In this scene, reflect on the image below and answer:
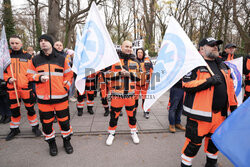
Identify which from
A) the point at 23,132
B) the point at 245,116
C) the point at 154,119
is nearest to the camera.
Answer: the point at 245,116

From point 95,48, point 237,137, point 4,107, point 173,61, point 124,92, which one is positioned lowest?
point 4,107

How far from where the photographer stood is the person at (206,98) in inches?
81.4

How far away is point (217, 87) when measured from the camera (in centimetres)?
212

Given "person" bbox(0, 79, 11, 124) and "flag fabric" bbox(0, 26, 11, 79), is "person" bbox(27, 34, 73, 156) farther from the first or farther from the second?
"person" bbox(0, 79, 11, 124)

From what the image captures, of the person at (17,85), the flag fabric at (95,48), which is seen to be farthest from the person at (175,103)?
the person at (17,85)

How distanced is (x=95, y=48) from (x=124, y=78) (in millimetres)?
830

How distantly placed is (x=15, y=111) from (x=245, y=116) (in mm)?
4227

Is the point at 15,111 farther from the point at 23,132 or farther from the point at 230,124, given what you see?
the point at 230,124

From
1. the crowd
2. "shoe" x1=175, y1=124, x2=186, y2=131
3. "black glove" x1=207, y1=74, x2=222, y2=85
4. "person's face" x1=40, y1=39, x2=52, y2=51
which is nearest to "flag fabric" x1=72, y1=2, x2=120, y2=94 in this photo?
the crowd

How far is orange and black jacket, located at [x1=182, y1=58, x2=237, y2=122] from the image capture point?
2.04 metres

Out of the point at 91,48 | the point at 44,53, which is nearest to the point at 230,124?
the point at 91,48

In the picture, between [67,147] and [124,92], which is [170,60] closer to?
[124,92]

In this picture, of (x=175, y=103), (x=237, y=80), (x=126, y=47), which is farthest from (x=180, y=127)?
(x=126, y=47)

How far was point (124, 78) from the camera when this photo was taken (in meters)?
3.13
